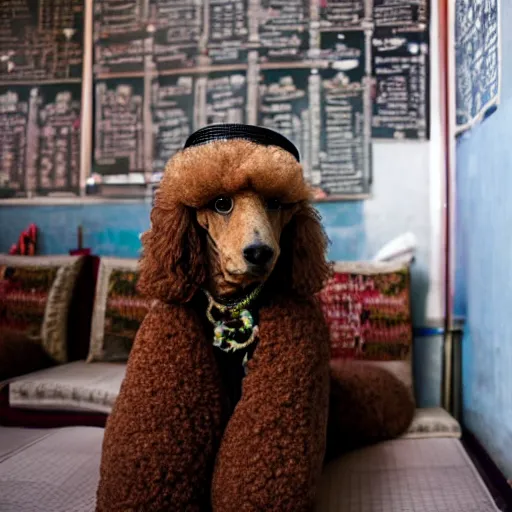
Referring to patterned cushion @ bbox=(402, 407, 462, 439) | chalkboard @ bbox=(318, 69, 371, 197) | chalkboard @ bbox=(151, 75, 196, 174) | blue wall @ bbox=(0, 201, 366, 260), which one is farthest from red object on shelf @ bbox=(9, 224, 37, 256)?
patterned cushion @ bbox=(402, 407, 462, 439)

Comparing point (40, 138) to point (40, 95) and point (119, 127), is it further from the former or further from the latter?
A: point (119, 127)

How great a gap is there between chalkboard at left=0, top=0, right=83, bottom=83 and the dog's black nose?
5.00 ft

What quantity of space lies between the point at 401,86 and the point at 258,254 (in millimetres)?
1234

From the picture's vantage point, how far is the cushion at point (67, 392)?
4.22 ft

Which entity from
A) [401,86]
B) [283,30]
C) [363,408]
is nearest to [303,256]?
[363,408]

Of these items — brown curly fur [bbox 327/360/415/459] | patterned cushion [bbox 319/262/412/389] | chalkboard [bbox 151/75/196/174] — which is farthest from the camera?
chalkboard [bbox 151/75/196/174]

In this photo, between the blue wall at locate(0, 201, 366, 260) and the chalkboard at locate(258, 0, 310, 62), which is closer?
the chalkboard at locate(258, 0, 310, 62)

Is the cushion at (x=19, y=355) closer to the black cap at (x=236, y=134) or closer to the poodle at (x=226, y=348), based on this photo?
the poodle at (x=226, y=348)

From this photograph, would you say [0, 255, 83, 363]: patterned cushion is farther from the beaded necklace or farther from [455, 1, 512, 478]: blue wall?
[455, 1, 512, 478]: blue wall

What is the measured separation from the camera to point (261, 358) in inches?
28.6

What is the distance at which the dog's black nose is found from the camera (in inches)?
25.5

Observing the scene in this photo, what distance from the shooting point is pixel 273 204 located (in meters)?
0.74

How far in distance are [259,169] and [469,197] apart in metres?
0.93

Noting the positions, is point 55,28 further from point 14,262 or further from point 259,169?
point 259,169
